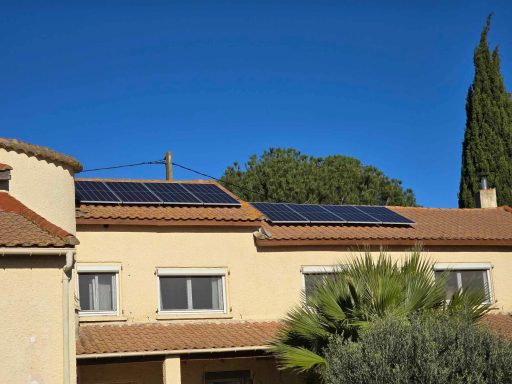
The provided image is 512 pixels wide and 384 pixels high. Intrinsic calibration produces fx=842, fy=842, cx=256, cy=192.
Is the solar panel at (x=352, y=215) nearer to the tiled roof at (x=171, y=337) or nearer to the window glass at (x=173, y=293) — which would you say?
the tiled roof at (x=171, y=337)

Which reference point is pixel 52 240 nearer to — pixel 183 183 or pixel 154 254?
pixel 154 254

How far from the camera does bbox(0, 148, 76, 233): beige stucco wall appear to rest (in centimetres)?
1600

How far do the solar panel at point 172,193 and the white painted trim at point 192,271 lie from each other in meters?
1.82

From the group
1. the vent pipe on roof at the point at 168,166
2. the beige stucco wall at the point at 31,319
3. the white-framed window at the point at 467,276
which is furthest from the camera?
the vent pipe on roof at the point at 168,166

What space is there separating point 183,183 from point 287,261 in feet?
13.4

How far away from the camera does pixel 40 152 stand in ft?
54.0

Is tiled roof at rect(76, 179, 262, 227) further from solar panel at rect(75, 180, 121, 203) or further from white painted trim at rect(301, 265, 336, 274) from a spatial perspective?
white painted trim at rect(301, 265, 336, 274)

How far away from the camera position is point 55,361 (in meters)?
14.0

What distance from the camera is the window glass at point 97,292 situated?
739 inches

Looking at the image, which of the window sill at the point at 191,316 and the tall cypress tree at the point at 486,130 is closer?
the window sill at the point at 191,316

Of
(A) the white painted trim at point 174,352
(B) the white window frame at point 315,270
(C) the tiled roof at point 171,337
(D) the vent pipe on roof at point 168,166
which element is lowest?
(A) the white painted trim at point 174,352

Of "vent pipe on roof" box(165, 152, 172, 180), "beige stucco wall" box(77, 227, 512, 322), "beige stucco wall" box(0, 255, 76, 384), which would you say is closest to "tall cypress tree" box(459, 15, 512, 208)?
"vent pipe on roof" box(165, 152, 172, 180)

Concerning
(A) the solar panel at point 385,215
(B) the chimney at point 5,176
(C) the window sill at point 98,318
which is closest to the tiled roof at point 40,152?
(B) the chimney at point 5,176

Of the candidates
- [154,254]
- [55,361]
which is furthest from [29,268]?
[154,254]
